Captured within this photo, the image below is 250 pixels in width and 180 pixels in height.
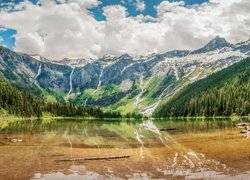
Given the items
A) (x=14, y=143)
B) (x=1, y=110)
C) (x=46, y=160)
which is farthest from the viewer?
(x=1, y=110)

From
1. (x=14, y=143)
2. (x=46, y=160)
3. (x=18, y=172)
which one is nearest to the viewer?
(x=18, y=172)

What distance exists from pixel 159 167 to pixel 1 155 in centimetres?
2036

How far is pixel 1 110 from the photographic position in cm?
19062

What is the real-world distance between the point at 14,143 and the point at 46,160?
19.4 meters

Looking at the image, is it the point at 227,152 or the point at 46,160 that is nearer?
the point at 46,160

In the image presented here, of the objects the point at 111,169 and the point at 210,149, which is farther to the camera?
the point at 210,149

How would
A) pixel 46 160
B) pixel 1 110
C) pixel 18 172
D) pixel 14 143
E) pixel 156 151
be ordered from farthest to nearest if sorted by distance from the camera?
pixel 1 110 < pixel 14 143 < pixel 156 151 < pixel 46 160 < pixel 18 172

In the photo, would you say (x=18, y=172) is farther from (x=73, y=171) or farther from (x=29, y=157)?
(x=29, y=157)

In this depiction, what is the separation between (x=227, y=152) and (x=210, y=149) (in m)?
3.66

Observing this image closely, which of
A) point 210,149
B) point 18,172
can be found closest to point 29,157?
point 18,172

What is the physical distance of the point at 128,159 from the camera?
1499 inches

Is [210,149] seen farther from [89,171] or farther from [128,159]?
[89,171]

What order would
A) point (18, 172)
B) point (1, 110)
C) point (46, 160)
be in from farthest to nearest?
point (1, 110) < point (46, 160) < point (18, 172)

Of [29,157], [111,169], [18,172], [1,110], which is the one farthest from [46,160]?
[1,110]
